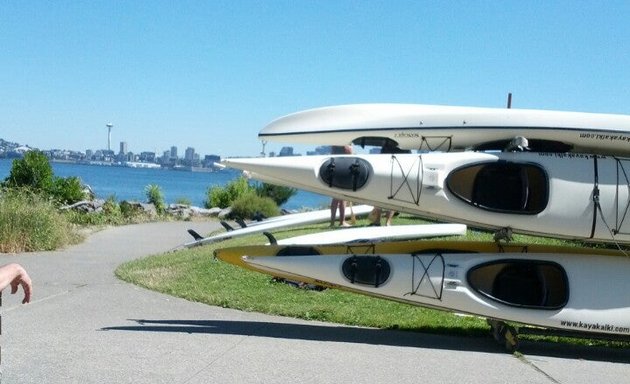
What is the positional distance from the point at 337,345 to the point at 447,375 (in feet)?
4.22

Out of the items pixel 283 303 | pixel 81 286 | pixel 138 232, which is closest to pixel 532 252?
pixel 283 303

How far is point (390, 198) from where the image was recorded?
8.43 meters

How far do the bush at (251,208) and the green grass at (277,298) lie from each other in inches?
393

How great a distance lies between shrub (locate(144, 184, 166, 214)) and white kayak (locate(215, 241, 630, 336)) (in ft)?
54.4

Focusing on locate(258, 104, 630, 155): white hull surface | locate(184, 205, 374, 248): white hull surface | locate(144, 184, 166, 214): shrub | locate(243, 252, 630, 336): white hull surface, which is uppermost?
locate(258, 104, 630, 155): white hull surface

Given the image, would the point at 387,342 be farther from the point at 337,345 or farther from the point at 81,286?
the point at 81,286

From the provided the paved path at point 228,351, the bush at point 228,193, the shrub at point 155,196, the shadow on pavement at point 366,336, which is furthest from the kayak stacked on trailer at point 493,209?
the bush at point 228,193

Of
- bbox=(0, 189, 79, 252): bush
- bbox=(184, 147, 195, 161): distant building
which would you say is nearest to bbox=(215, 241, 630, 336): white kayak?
bbox=(0, 189, 79, 252): bush

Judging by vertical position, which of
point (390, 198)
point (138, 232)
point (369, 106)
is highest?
point (369, 106)

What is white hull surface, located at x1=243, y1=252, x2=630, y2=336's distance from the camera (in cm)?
794

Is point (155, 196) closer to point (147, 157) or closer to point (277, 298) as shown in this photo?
point (277, 298)

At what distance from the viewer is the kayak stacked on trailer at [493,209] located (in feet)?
26.6

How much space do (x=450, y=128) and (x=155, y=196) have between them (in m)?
17.9

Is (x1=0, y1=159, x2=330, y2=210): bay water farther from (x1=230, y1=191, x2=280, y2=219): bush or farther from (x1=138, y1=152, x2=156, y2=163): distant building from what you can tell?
(x1=138, y1=152, x2=156, y2=163): distant building
